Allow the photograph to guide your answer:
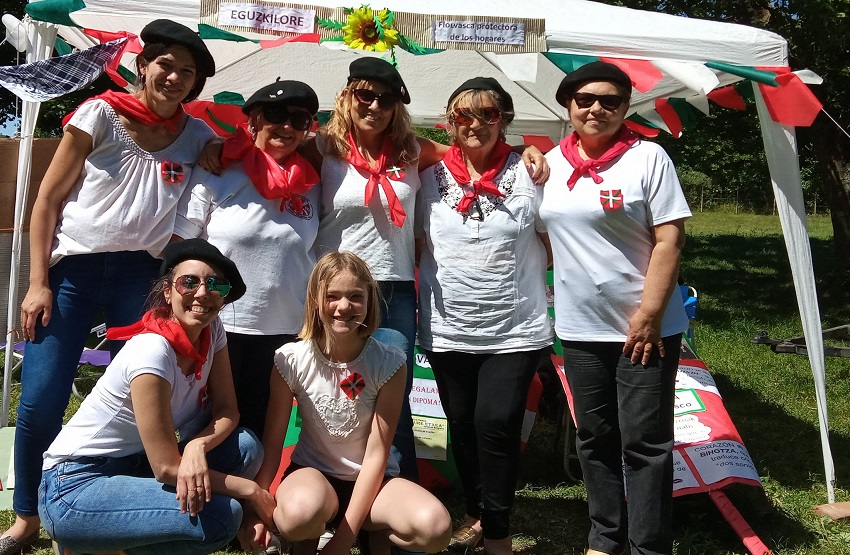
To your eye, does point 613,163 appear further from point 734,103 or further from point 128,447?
point 128,447

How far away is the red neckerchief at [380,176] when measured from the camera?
9.93 ft

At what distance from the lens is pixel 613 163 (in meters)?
2.83

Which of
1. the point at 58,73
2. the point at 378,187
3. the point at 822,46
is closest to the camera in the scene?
the point at 378,187

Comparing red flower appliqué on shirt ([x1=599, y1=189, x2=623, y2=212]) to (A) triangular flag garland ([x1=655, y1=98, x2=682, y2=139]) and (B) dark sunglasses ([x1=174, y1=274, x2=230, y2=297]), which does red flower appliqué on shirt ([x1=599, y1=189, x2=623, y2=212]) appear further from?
(A) triangular flag garland ([x1=655, y1=98, x2=682, y2=139])

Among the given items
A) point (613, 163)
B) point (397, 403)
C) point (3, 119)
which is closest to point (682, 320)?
point (613, 163)

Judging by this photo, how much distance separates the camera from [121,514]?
2410mm

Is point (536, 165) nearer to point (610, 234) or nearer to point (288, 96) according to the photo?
point (610, 234)

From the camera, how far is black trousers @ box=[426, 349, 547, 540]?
305cm

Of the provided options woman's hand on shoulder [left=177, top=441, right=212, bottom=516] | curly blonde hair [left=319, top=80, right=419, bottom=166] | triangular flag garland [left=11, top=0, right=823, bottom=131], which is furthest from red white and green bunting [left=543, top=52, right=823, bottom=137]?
woman's hand on shoulder [left=177, top=441, right=212, bottom=516]

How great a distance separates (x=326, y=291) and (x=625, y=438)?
114cm

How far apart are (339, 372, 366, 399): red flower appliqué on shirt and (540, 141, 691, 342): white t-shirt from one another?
74 centimetres

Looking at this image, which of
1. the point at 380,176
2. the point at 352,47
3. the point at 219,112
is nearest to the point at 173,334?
the point at 380,176

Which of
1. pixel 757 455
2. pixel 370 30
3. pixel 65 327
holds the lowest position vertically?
pixel 757 455

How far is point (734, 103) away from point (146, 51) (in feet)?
8.06
